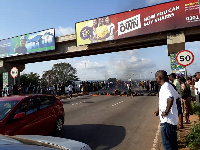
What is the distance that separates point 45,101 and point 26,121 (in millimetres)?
1391

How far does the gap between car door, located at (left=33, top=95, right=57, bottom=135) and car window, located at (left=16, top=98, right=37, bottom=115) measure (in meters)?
0.22

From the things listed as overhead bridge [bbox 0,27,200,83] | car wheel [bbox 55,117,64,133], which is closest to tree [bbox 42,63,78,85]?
overhead bridge [bbox 0,27,200,83]

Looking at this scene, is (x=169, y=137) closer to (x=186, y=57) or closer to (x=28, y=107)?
(x=28, y=107)

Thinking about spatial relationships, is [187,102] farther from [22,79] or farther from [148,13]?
[22,79]

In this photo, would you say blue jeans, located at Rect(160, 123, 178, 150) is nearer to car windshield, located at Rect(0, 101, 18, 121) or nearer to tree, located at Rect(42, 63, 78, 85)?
car windshield, located at Rect(0, 101, 18, 121)

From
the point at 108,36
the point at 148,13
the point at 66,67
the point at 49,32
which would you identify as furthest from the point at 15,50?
the point at 66,67

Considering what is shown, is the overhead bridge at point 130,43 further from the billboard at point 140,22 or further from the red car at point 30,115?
the red car at point 30,115

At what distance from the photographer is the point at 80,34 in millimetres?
28625

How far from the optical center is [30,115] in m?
5.84

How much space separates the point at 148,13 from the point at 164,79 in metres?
22.7

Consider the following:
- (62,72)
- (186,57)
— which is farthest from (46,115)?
(62,72)

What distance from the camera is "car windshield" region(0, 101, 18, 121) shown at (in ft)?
17.2

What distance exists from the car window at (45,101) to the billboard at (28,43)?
24424mm

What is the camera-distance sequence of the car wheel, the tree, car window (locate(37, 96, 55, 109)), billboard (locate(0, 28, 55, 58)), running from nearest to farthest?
car window (locate(37, 96, 55, 109))
the car wheel
billboard (locate(0, 28, 55, 58))
the tree
